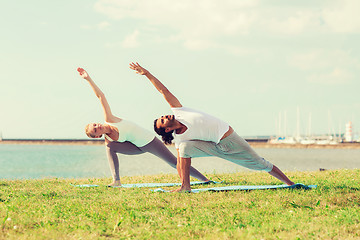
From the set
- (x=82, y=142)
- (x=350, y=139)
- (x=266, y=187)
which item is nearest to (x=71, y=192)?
(x=266, y=187)

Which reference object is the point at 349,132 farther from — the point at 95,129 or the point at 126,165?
the point at 95,129

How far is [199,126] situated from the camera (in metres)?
7.35

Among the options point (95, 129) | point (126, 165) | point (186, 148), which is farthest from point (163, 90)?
point (126, 165)

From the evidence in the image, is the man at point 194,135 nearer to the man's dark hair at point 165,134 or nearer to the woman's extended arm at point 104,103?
the man's dark hair at point 165,134

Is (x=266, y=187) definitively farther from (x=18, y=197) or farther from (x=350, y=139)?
(x=350, y=139)

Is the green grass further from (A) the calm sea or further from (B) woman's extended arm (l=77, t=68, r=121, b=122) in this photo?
(A) the calm sea

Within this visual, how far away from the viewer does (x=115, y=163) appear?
358 inches

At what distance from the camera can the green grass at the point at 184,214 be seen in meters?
4.79

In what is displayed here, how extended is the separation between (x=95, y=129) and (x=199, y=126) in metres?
2.08

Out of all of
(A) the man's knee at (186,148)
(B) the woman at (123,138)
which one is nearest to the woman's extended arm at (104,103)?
(B) the woman at (123,138)

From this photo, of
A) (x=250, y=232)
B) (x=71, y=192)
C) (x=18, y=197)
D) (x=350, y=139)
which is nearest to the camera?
(x=250, y=232)

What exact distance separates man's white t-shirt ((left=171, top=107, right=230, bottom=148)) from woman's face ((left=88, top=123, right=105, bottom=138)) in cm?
159

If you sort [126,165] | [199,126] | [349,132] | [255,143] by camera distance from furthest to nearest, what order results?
[349,132] < [255,143] < [126,165] < [199,126]

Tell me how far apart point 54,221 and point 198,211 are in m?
1.94
